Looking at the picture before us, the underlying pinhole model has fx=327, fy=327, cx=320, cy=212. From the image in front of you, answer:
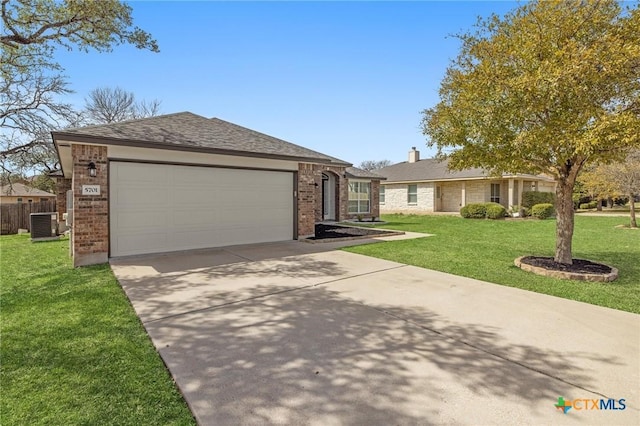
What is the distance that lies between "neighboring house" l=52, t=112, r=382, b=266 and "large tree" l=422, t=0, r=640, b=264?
514 cm

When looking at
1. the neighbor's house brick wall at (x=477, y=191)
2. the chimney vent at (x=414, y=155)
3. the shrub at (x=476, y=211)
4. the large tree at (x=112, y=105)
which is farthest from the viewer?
the chimney vent at (x=414, y=155)

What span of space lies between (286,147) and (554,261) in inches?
309

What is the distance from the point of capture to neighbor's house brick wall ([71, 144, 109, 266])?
709 cm

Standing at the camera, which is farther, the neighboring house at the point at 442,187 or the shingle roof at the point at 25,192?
the shingle roof at the point at 25,192

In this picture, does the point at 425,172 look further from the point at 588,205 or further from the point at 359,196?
the point at 588,205

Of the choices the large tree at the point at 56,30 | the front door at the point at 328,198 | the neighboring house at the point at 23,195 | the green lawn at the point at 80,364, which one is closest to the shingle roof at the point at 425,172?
the front door at the point at 328,198

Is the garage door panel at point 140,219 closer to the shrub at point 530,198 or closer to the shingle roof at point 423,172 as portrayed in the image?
the shingle roof at point 423,172

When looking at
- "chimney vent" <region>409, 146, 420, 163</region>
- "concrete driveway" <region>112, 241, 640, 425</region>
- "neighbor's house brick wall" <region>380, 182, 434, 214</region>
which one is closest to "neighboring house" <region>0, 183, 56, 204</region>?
"neighbor's house brick wall" <region>380, 182, 434, 214</region>

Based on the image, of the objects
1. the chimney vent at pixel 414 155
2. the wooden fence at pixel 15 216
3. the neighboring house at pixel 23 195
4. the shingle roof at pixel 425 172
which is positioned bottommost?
the wooden fence at pixel 15 216

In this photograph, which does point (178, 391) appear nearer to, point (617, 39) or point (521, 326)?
point (521, 326)

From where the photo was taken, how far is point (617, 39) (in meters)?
5.34

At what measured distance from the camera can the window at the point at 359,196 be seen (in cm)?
2023

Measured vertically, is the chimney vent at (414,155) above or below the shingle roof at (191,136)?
above

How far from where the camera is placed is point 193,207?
8773 millimetres
